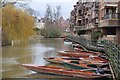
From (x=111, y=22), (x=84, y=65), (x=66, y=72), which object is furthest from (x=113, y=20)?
(x=66, y=72)

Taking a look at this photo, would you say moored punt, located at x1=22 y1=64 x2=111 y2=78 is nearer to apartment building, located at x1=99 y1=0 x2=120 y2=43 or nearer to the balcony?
the balcony

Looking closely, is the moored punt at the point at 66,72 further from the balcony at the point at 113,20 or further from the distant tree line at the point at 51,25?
the distant tree line at the point at 51,25

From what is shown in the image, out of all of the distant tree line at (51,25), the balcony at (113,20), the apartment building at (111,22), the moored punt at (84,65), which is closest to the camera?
the moored punt at (84,65)

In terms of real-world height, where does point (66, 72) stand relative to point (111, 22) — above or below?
below

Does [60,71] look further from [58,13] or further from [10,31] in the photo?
[58,13]

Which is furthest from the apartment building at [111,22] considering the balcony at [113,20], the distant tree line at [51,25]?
the distant tree line at [51,25]

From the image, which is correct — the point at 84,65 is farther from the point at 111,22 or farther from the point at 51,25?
the point at 51,25

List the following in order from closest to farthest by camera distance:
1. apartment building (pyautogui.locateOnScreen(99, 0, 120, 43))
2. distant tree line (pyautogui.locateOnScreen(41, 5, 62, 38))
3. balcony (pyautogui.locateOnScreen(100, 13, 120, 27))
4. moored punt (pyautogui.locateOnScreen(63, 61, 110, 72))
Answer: moored punt (pyautogui.locateOnScreen(63, 61, 110, 72)) → balcony (pyautogui.locateOnScreen(100, 13, 120, 27)) → apartment building (pyautogui.locateOnScreen(99, 0, 120, 43)) → distant tree line (pyautogui.locateOnScreen(41, 5, 62, 38))

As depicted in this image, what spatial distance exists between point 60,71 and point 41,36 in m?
63.2

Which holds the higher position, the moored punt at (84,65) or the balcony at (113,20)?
the balcony at (113,20)

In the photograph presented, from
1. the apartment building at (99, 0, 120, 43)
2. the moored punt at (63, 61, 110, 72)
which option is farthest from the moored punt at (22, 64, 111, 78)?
the apartment building at (99, 0, 120, 43)

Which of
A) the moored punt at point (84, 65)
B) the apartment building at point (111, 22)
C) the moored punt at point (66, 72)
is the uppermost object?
the apartment building at point (111, 22)

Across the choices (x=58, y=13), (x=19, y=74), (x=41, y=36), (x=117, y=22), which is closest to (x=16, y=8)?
(x=117, y=22)

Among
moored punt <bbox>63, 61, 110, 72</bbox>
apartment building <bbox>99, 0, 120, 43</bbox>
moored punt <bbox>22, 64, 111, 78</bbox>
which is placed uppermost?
apartment building <bbox>99, 0, 120, 43</bbox>
